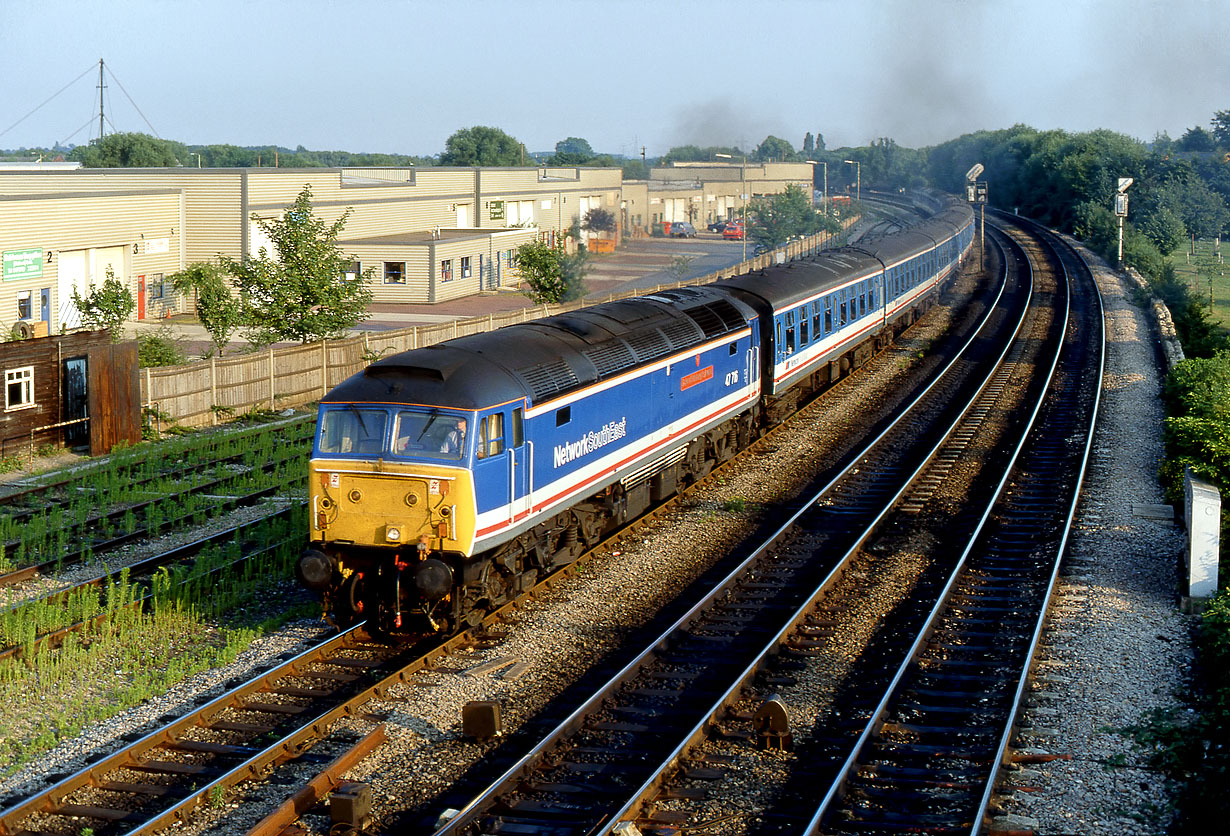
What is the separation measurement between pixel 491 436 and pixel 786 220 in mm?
69998

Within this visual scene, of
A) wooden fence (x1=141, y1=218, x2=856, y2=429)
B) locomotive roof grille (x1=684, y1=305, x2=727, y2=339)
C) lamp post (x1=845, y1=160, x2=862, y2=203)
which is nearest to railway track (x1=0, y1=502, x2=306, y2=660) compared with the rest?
locomotive roof grille (x1=684, y1=305, x2=727, y2=339)

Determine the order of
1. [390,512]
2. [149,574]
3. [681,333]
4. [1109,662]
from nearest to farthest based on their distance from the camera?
[390,512], [1109,662], [149,574], [681,333]

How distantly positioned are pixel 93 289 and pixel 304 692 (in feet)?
86.9

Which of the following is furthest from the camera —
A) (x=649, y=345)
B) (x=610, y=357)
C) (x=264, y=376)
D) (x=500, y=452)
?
(x=264, y=376)

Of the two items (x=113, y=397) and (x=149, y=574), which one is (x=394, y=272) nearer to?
(x=113, y=397)

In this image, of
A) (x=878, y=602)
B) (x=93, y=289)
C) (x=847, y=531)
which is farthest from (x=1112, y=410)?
(x=93, y=289)

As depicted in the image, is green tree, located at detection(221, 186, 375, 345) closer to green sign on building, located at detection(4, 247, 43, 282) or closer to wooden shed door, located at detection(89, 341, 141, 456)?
wooden shed door, located at detection(89, 341, 141, 456)

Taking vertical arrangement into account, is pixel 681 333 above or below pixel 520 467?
above

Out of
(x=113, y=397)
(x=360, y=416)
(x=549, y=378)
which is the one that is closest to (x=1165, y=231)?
(x=113, y=397)

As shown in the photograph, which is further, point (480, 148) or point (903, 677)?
point (480, 148)

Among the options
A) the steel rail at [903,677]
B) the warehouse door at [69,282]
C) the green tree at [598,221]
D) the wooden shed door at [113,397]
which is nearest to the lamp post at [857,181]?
the green tree at [598,221]

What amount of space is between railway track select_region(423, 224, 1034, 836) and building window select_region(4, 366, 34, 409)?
50.0 feet

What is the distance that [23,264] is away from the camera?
39438 millimetres

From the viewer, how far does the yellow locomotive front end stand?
13.3m
